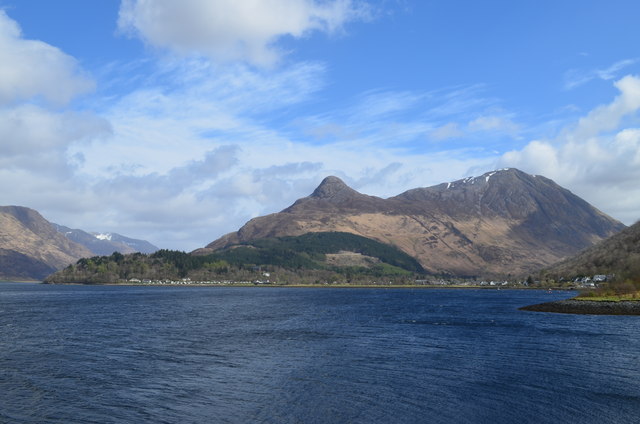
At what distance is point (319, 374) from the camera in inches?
2534

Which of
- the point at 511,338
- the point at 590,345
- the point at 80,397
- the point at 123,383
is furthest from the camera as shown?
the point at 511,338

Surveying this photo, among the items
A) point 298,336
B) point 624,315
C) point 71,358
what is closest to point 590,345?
point 298,336

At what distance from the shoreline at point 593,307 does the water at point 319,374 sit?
26982 millimetres

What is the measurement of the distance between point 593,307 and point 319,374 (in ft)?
384

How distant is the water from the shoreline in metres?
27.0

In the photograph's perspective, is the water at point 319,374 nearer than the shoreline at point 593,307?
Yes

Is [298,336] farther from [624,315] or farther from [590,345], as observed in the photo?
[624,315]

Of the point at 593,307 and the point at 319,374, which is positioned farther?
the point at 593,307

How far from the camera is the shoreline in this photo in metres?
138

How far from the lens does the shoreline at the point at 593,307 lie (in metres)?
138

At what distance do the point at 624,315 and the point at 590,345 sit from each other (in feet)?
204

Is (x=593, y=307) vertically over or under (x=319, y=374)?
over

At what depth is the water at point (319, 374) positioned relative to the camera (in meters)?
46.7

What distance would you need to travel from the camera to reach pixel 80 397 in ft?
170
